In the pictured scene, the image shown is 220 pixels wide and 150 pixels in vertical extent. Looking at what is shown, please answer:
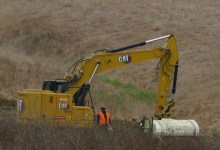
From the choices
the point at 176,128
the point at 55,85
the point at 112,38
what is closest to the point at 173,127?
the point at 176,128

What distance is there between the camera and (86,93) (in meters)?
15.6

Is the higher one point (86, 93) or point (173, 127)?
point (86, 93)

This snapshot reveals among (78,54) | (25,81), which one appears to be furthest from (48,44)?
(25,81)

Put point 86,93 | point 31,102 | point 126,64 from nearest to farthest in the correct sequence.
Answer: point 31,102, point 86,93, point 126,64

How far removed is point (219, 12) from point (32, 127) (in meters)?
37.9

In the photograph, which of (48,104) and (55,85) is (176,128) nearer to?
(48,104)

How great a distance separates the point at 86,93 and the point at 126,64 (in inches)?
60.9

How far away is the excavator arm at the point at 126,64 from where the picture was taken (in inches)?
618

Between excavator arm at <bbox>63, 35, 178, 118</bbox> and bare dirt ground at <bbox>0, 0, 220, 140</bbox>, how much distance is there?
4.83 meters

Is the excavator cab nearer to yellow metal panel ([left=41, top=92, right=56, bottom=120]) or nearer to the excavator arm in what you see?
the excavator arm

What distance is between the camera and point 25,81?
2519cm

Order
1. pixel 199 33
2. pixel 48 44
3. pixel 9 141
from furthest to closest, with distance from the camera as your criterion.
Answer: pixel 48 44
pixel 199 33
pixel 9 141

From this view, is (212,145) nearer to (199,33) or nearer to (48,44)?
(199,33)

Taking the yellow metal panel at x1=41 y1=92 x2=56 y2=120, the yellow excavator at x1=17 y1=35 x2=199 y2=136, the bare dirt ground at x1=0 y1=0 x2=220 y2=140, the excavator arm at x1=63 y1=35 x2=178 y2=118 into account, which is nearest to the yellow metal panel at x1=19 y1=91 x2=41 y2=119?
the yellow excavator at x1=17 y1=35 x2=199 y2=136
